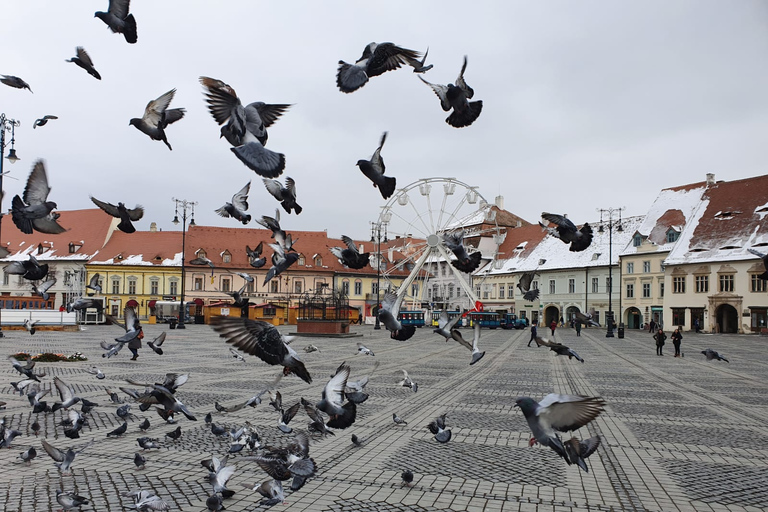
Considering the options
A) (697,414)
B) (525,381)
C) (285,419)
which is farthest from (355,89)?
(525,381)

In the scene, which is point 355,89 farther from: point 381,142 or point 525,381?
point 525,381

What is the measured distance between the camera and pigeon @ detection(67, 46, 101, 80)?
4.86m

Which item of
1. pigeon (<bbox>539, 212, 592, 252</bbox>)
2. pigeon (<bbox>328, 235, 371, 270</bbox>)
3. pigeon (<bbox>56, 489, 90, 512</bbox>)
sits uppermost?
pigeon (<bbox>539, 212, 592, 252</bbox>)

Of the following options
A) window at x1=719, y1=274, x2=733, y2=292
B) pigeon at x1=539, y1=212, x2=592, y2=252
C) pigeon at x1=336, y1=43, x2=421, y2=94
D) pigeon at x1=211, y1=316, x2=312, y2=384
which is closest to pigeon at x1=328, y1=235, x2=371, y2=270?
pigeon at x1=211, y1=316, x2=312, y2=384

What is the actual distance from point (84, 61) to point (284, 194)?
6.10 feet

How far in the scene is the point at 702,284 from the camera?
177 feet

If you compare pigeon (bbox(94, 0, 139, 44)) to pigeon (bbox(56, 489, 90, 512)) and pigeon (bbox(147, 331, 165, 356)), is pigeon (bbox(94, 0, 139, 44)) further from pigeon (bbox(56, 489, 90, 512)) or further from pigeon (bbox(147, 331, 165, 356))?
pigeon (bbox(147, 331, 165, 356))

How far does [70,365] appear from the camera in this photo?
742 inches

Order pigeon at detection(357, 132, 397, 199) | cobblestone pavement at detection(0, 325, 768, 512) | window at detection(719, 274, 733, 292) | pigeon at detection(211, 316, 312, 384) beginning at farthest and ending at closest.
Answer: window at detection(719, 274, 733, 292) < cobblestone pavement at detection(0, 325, 768, 512) < pigeon at detection(357, 132, 397, 199) < pigeon at detection(211, 316, 312, 384)

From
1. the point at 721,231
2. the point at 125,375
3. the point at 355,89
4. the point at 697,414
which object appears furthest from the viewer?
the point at 721,231

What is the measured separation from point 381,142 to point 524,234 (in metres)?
71.7

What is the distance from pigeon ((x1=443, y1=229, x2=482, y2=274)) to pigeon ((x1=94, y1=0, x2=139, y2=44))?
3.05 metres

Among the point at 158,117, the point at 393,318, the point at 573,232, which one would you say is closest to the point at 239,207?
the point at 158,117

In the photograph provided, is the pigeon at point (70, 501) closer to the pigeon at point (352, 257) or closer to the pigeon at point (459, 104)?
the pigeon at point (352, 257)
